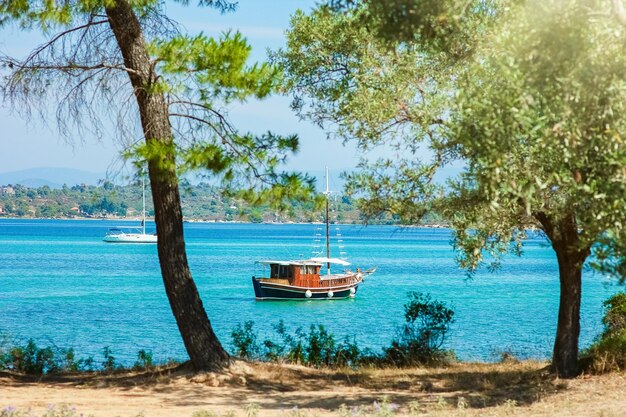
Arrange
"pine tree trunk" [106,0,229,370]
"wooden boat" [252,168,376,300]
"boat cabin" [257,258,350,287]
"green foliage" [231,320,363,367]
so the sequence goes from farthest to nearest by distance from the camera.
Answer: "boat cabin" [257,258,350,287] < "wooden boat" [252,168,376,300] < "green foliage" [231,320,363,367] < "pine tree trunk" [106,0,229,370]

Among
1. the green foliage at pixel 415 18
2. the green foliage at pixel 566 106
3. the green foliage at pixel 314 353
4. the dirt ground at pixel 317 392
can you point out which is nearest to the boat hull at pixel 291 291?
the green foliage at pixel 314 353

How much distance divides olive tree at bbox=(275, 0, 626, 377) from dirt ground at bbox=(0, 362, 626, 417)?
1.32m

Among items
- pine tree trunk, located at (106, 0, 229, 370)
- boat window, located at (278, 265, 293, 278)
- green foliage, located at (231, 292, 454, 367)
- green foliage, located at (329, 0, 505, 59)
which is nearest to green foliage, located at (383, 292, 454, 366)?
green foliage, located at (231, 292, 454, 367)

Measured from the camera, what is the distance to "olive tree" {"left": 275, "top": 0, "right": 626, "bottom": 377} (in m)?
7.45

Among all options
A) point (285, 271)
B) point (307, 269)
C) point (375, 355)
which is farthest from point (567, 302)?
point (307, 269)

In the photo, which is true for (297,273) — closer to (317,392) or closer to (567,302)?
(567,302)

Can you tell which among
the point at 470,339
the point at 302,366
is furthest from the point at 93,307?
the point at 302,366

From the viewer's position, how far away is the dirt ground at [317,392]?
1012 cm

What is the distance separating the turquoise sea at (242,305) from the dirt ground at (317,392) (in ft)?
17.9

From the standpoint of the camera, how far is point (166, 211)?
12.8 metres

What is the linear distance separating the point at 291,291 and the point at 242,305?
3.55m

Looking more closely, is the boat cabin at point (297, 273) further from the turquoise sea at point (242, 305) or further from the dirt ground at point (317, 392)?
the dirt ground at point (317, 392)

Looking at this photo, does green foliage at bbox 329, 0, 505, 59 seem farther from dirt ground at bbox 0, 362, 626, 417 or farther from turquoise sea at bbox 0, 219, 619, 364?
turquoise sea at bbox 0, 219, 619, 364

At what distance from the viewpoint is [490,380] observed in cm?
1298
